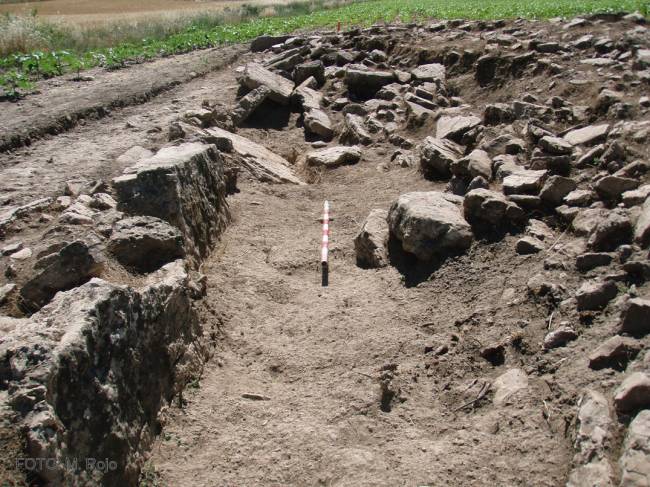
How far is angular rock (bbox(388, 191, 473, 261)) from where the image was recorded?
21.3 feet

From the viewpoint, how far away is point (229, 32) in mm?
21078

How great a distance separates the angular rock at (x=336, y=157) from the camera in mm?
10344

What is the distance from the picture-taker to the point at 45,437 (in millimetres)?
3178

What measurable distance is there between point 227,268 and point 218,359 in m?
1.53

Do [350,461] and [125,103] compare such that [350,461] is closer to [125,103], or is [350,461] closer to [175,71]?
[125,103]

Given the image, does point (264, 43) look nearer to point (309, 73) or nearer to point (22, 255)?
point (309, 73)

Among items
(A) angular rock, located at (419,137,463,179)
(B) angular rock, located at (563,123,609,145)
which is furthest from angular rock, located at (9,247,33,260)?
(B) angular rock, located at (563,123,609,145)

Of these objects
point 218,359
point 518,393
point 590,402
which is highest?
point 590,402

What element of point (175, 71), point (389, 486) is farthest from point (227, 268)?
point (175, 71)

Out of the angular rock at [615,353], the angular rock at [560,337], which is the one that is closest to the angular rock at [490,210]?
the angular rock at [560,337]

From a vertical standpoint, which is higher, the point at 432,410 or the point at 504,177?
the point at 504,177

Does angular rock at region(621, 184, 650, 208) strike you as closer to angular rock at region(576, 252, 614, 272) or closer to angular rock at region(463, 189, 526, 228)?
angular rock at region(576, 252, 614, 272)

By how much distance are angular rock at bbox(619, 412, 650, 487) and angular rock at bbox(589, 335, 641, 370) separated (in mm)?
614

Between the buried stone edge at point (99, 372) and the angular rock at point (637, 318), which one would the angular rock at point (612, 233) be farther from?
the buried stone edge at point (99, 372)
